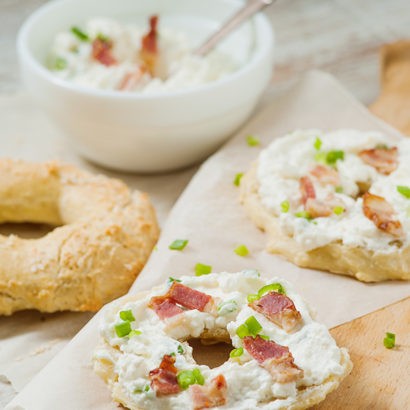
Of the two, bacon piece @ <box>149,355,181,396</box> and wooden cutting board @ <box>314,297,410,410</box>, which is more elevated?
bacon piece @ <box>149,355,181,396</box>

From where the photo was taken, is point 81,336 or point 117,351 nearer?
point 117,351

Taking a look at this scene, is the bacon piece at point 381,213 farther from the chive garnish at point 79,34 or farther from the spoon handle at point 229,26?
the chive garnish at point 79,34

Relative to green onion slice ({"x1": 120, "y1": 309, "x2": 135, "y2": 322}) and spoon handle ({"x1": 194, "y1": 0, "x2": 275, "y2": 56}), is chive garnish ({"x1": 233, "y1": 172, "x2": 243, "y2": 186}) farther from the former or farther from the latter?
green onion slice ({"x1": 120, "y1": 309, "x2": 135, "y2": 322})

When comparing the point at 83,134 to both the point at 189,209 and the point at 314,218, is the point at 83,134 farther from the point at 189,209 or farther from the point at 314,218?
the point at 314,218

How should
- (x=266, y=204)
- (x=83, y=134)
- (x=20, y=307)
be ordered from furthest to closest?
1. (x=83, y=134)
2. (x=266, y=204)
3. (x=20, y=307)

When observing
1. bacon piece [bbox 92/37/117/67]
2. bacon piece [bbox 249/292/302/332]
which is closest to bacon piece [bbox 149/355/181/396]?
bacon piece [bbox 249/292/302/332]

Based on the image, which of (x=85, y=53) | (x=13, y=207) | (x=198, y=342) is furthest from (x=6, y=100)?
(x=198, y=342)

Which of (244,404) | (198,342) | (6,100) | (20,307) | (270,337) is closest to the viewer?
(244,404)
